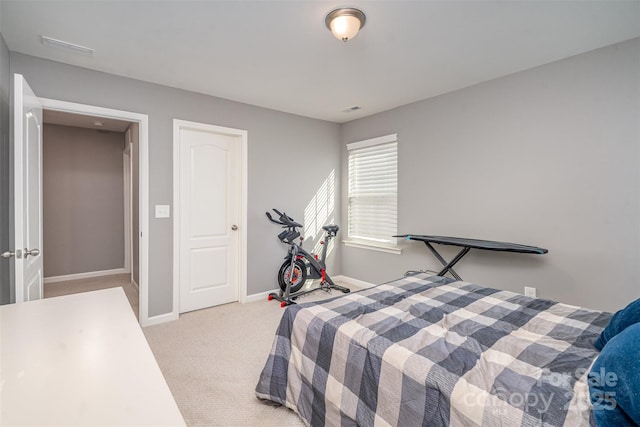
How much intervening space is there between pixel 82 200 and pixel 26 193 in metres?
3.72

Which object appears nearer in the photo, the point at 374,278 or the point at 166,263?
the point at 166,263

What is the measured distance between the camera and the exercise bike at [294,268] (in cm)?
391

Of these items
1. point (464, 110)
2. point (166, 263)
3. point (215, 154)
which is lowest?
point (166, 263)

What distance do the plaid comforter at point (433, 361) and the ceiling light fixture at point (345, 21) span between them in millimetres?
1796

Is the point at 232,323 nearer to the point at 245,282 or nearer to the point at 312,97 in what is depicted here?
the point at 245,282

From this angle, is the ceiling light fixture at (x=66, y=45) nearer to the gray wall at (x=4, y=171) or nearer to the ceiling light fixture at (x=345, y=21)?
→ the gray wall at (x=4, y=171)

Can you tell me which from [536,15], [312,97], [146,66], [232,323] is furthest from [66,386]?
[312,97]

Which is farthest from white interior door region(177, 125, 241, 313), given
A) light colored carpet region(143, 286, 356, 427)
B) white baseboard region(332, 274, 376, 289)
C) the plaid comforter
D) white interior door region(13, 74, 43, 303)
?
the plaid comforter

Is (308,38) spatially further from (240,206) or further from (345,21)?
(240,206)

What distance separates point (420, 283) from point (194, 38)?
2.59m

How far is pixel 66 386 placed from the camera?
80cm

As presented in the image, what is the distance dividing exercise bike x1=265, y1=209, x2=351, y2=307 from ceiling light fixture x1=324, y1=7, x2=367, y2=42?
2.34 meters

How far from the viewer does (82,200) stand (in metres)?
5.01

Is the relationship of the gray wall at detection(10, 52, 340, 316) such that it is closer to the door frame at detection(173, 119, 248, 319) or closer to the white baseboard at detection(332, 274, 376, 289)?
the door frame at detection(173, 119, 248, 319)
